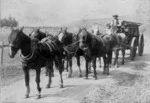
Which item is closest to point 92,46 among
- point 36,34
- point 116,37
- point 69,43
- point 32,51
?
point 69,43

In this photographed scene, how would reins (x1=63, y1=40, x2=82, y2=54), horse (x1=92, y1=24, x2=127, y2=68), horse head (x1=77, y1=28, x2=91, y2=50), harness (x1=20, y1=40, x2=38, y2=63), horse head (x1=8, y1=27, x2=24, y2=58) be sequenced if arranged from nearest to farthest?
horse head (x1=8, y1=27, x2=24, y2=58) → harness (x1=20, y1=40, x2=38, y2=63) → horse head (x1=77, y1=28, x2=91, y2=50) → reins (x1=63, y1=40, x2=82, y2=54) → horse (x1=92, y1=24, x2=127, y2=68)

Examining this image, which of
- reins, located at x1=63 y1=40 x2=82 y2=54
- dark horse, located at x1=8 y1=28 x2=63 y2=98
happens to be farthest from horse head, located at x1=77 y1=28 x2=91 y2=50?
dark horse, located at x1=8 y1=28 x2=63 y2=98

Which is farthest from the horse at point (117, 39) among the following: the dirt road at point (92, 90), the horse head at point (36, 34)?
the horse head at point (36, 34)

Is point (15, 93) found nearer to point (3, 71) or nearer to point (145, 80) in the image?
point (3, 71)

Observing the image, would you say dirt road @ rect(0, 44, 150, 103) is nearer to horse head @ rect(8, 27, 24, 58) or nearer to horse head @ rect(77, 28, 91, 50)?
horse head @ rect(77, 28, 91, 50)

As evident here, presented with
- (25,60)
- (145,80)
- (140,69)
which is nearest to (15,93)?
(25,60)

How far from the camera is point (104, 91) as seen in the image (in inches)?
344

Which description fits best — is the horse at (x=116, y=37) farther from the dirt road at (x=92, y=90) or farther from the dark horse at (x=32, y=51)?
the dark horse at (x=32, y=51)

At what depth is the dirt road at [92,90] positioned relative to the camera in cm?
779

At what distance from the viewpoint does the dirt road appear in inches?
307

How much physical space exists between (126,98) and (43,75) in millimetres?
5362

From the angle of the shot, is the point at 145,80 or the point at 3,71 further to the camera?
the point at 3,71

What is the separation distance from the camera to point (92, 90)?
8.94 metres

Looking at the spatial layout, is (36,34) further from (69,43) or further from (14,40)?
(14,40)
